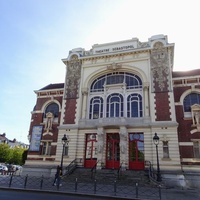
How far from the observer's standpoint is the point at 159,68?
887 inches

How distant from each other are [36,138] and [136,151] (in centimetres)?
1312

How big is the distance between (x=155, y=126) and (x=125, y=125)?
3.20 metres

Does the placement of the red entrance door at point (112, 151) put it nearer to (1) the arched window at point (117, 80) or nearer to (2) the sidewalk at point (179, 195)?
(1) the arched window at point (117, 80)

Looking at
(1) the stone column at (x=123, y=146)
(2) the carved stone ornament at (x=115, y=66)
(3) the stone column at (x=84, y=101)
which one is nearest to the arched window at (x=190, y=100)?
(1) the stone column at (x=123, y=146)

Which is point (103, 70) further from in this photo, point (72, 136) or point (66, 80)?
point (72, 136)

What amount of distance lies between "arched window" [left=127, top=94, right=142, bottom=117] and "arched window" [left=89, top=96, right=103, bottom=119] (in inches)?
138

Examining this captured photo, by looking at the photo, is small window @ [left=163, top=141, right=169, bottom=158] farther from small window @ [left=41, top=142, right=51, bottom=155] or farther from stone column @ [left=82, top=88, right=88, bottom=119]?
small window @ [left=41, top=142, right=51, bottom=155]

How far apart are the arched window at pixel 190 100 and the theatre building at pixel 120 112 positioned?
10 cm

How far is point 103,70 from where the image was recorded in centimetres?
2498

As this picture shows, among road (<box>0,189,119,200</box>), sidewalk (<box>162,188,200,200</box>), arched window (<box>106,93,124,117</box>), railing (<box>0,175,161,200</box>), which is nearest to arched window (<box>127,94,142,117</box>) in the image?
arched window (<box>106,93,124,117</box>)

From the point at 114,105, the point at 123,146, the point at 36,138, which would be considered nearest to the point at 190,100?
the point at 114,105

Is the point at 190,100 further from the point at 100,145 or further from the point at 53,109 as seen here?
the point at 53,109

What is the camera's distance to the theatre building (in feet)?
64.1

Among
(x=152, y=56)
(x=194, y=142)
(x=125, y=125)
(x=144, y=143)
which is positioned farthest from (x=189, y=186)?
(x=152, y=56)
